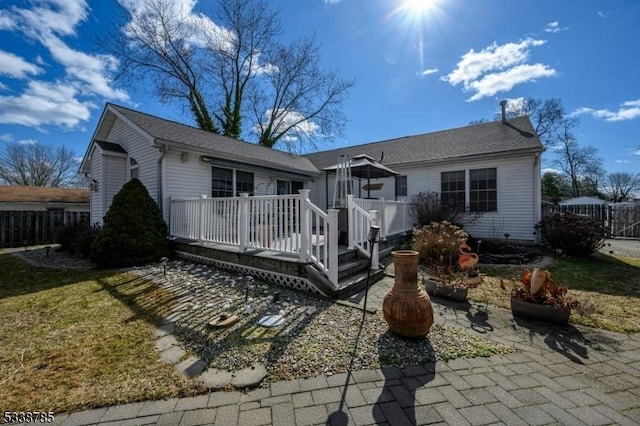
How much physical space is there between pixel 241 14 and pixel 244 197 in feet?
58.5

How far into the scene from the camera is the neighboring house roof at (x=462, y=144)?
928 cm

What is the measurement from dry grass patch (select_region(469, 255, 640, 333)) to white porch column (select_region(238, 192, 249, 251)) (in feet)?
13.3

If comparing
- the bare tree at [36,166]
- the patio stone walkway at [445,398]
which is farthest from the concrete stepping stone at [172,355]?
the bare tree at [36,166]

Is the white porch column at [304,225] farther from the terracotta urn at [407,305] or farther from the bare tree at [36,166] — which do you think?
the bare tree at [36,166]

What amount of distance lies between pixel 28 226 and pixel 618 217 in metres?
24.7

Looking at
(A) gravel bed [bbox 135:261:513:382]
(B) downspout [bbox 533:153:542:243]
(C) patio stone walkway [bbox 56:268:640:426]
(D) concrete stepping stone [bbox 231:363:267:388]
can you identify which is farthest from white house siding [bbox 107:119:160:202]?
A: (B) downspout [bbox 533:153:542:243]

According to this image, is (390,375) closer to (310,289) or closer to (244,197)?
(310,289)

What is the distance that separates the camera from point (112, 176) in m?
8.79

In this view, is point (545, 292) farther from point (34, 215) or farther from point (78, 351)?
point (34, 215)

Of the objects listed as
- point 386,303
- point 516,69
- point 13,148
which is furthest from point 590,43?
point 13,148

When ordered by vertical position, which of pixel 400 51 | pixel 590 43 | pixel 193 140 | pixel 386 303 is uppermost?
pixel 400 51

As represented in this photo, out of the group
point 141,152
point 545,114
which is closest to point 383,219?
point 141,152

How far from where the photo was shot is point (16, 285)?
484 centimetres

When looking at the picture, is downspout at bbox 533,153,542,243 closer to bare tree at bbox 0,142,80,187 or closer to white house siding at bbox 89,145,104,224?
white house siding at bbox 89,145,104,224
